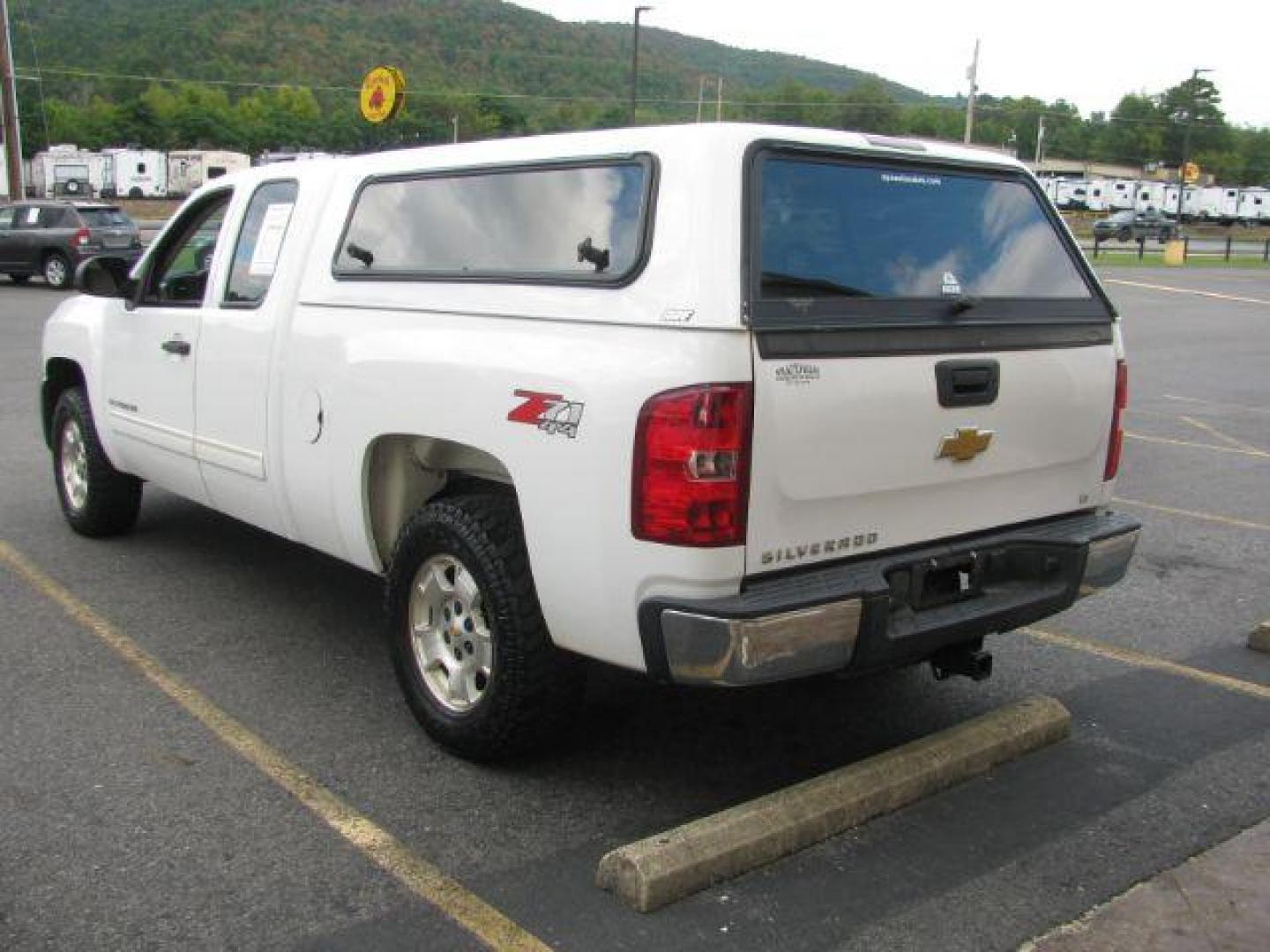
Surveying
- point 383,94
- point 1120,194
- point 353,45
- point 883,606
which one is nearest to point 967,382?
point 883,606

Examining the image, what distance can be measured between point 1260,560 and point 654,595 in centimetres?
474

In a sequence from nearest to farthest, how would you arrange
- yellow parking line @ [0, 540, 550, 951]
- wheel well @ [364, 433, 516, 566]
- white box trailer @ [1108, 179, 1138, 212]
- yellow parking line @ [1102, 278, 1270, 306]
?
yellow parking line @ [0, 540, 550, 951] < wheel well @ [364, 433, 516, 566] < yellow parking line @ [1102, 278, 1270, 306] < white box trailer @ [1108, 179, 1138, 212]

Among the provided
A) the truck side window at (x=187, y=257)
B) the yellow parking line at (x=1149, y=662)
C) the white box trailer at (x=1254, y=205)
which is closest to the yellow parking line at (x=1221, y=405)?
the yellow parking line at (x=1149, y=662)

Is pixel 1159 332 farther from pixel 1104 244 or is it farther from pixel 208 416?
pixel 1104 244

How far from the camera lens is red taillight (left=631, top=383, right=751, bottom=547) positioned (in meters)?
3.08

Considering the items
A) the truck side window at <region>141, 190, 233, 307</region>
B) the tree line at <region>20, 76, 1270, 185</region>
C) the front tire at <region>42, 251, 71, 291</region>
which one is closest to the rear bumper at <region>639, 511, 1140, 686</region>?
the truck side window at <region>141, 190, 233, 307</region>

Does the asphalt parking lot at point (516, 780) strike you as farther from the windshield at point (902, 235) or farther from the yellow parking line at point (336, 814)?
the windshield at point (902, 235)

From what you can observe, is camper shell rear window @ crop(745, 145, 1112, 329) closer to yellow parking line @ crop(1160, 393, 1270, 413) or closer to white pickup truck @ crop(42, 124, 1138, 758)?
white pickup truck @ crop(42, 124, 1138, 758)

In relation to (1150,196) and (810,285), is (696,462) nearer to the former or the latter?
(810,285)

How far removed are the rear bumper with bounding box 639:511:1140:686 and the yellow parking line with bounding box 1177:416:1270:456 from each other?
22.2 feet

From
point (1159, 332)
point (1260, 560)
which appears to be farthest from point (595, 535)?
point (1159, 332)

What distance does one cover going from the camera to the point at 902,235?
147 inches

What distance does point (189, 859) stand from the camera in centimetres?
330

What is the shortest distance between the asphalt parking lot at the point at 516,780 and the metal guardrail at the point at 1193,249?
3697cm
